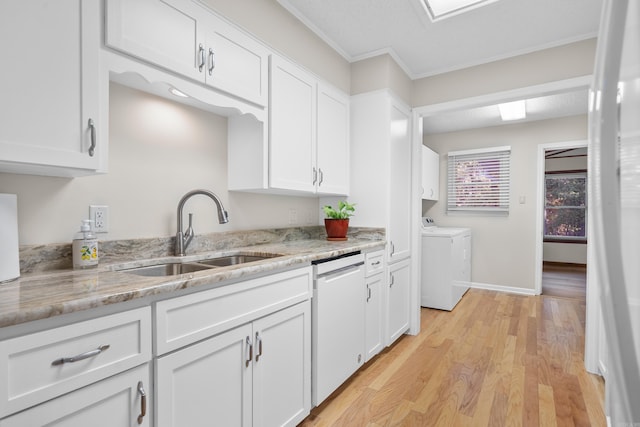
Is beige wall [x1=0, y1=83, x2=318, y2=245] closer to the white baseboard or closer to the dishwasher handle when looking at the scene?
the dishwasher handle

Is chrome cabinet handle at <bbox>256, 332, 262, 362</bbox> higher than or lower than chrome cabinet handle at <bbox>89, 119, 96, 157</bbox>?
lower

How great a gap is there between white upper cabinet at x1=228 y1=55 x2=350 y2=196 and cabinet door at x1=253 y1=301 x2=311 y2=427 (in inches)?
31.7

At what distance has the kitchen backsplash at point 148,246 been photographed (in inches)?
48.1

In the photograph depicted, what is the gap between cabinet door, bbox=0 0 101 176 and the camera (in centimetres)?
94

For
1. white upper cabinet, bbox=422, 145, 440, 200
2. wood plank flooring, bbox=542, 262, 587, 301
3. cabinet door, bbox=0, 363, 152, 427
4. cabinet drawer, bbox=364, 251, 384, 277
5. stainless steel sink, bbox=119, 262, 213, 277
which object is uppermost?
white upper cabinet, bbox=422, 145, 440, 200

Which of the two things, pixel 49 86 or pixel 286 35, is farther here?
pixel 286 35

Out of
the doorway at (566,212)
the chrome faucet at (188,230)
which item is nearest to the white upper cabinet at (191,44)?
the chrome faucet at (188,230)

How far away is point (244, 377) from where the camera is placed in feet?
4.32

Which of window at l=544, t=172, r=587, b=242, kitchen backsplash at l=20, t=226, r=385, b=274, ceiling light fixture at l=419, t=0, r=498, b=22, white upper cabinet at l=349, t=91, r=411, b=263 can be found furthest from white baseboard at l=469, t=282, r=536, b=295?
ceiling light fixture at l=419, t=0, r=498, b=22

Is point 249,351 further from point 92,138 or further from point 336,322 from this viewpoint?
point 92,138

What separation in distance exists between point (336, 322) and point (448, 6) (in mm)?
2133

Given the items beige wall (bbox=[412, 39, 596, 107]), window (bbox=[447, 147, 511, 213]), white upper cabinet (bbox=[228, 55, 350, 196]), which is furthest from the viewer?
window (bbox=[447, 147, 511, 213])

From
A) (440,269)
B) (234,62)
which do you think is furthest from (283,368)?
(440,269)

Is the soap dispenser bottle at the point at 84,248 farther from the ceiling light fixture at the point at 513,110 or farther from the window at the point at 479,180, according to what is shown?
the window at the point at 479,180
